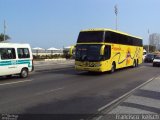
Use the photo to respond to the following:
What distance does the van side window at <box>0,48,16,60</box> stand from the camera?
18.8 m

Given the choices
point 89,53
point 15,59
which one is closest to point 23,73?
point 15,59

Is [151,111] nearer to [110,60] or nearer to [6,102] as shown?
[6,102]

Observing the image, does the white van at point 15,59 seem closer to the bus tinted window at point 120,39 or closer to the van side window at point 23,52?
the van side window at point 23,52

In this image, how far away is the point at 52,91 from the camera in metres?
14.3

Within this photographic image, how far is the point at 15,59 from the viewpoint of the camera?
1972 centimetres

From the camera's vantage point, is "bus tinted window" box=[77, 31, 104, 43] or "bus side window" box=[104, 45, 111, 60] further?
"bus side window" box=[104, 45, 111, 60]

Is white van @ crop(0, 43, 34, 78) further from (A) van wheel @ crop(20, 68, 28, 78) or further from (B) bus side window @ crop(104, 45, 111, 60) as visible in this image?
(B) bus side window @ crop(104, 45, 111, 60)

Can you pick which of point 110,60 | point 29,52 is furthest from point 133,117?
point 110,60

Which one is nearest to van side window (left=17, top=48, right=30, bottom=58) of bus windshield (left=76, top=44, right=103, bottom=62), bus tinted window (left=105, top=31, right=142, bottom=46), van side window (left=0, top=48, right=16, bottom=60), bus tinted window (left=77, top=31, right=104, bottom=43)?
van side window (left=0, top=48, right=16, bottom=60)

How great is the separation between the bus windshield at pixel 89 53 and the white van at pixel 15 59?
4.63m

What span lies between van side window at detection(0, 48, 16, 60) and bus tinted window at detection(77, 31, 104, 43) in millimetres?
6802

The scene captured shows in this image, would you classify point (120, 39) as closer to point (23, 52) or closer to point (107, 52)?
point (107, 52)

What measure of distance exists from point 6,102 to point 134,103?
4.42 m

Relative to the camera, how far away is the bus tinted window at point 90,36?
24188mm
